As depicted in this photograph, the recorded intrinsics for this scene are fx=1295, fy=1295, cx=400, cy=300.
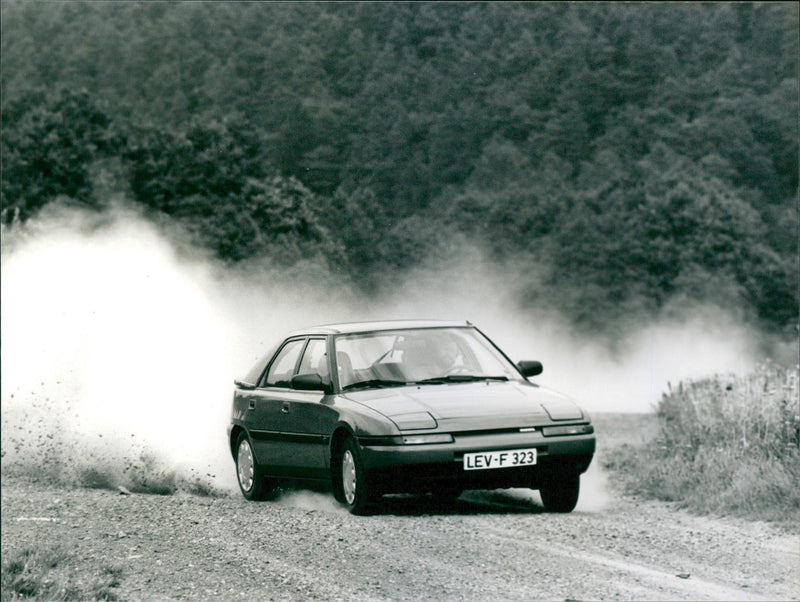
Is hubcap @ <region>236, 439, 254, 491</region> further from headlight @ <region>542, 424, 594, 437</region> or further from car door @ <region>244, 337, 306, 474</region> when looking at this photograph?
headlight @ <region>542, 424, 594, 437</region>

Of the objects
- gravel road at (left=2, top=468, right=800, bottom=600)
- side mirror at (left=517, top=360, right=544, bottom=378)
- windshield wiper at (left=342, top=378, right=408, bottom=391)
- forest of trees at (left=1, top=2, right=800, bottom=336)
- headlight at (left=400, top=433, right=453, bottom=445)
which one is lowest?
gravel road at (left=2, top=468, right=800, bottom=600)

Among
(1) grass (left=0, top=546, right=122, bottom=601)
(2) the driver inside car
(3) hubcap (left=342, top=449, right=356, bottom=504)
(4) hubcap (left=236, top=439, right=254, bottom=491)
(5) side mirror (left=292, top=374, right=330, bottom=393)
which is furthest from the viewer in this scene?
(4) hubcap (left=236, top=439, right=254, bottom=491)

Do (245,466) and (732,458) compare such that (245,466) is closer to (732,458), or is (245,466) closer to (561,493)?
(561,493)

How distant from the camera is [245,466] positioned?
1035 cm

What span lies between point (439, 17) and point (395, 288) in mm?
21316

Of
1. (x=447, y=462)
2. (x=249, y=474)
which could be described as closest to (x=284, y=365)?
(x=249, y=474)

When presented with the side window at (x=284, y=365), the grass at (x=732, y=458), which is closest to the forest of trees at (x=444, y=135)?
the grass at (x=732, y=458)

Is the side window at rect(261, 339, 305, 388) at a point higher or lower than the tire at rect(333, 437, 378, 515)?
higher

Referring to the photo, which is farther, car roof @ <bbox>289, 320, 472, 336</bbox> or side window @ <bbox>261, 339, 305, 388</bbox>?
side window @ <bbox>261, 339, 305, 388</bbox>

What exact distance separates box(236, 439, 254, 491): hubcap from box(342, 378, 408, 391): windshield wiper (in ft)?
4.38

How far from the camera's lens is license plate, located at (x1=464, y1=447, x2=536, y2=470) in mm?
8688

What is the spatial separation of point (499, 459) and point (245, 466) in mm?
2508

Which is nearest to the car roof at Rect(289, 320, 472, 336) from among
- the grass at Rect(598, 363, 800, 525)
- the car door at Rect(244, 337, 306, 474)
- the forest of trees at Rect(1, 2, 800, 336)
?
the car door at Rect(244, 337, 306, 474)

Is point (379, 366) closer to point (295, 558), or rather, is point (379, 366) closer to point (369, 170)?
point (295, 558)
